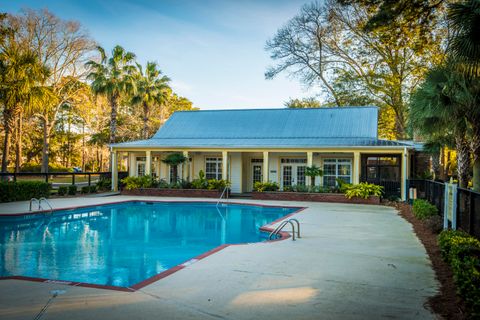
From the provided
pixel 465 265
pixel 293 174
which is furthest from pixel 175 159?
pixel 465 265

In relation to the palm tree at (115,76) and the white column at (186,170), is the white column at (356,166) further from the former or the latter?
the palm tree at (115,76)

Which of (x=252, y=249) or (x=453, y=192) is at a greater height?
(x=453, y=192)

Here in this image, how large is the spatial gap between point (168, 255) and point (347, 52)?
84.1 feet

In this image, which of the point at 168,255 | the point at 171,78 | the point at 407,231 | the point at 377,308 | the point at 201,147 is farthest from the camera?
the point at 171,78

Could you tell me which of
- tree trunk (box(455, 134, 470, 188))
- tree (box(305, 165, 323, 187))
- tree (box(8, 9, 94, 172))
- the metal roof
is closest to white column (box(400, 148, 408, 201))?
the metal roof

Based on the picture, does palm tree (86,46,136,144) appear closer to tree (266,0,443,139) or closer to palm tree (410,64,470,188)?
tree (266,0,443,139)

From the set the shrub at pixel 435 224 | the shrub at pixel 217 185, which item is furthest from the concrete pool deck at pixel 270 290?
the shrub at pixel 217 185

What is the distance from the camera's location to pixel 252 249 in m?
8.08

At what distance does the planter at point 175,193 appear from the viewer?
21109 millimetres

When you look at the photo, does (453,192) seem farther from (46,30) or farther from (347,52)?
(46,30)

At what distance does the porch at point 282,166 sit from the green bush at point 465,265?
503 inches

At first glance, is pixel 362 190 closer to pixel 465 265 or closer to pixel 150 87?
pixel 465 265

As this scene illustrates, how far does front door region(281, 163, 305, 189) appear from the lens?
22438 millimetres

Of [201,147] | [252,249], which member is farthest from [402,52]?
[252,249]
